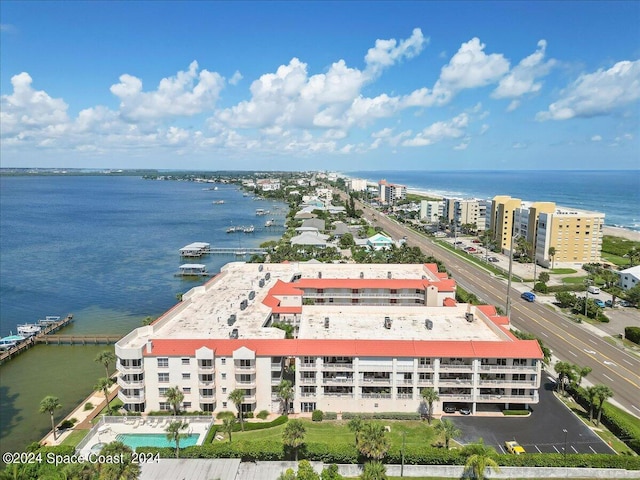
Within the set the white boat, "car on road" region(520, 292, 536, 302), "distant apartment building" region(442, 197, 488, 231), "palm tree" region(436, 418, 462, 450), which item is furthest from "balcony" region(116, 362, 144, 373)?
"distant apartment building" region(442, 197, 488, 231)

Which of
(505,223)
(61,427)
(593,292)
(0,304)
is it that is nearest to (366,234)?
(505,223)

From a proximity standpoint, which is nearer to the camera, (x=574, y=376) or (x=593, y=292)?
(x=574, y=376)

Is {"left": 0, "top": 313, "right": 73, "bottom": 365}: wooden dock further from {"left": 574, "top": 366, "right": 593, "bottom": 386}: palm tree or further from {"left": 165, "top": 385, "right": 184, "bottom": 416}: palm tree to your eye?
{"left": 574, "top": 366, "right": 593, "bottom": 386}: palm tree

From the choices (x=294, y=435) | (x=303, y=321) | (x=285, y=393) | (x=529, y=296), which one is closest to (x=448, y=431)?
(x=294, y=435)

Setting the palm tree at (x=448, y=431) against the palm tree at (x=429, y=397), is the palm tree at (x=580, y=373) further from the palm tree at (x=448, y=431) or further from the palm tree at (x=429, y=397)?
the palm tree at (x=448, y=431)

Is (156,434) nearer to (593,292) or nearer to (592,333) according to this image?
(592,333)

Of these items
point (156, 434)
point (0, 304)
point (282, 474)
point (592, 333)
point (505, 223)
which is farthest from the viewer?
point (505, 223)

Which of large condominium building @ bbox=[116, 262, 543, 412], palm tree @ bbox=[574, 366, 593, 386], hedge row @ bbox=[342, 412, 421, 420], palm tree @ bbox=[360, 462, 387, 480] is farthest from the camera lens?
palm tree @ bbox=[574, 366, 593, 386]
